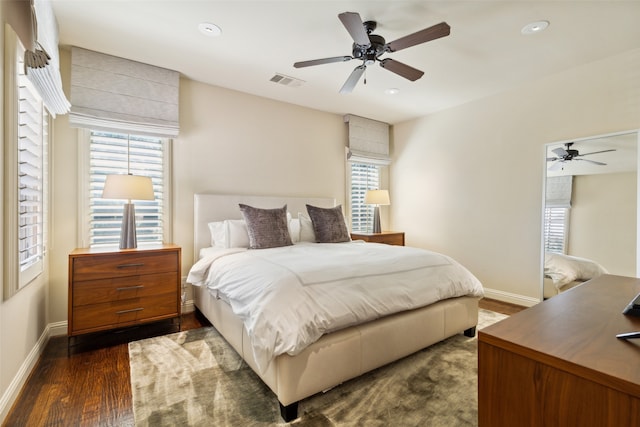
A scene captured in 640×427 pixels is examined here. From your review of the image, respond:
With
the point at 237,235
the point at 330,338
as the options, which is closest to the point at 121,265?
the point at 237,235

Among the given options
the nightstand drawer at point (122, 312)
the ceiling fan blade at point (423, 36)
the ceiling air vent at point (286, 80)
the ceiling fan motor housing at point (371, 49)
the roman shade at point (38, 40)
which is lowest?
the nightstand drawer at point (122, 312)

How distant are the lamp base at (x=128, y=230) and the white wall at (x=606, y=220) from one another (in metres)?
4.52

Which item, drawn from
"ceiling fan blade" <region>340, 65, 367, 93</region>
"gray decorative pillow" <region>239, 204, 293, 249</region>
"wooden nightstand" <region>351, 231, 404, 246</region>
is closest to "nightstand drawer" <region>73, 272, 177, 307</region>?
"gray decorative pillow" <region>239, 204, 293, 249</region>

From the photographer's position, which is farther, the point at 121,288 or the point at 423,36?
the point at 121,288

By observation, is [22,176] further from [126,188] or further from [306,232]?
[306,232]

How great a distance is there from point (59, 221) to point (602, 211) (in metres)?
5.35

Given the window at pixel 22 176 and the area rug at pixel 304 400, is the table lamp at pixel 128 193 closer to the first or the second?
the window at pixel 22 176

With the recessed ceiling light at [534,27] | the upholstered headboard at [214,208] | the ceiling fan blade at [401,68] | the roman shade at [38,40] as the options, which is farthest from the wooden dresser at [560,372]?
the upholstered headboard at [214,208]

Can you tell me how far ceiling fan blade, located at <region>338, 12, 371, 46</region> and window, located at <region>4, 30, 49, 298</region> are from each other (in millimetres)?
2018

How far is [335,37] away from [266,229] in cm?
192

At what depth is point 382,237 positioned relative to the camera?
455 cm

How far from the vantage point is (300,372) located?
1.64 meters

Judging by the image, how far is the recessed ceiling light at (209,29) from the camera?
2.45 m

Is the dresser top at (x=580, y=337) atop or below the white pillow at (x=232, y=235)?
below
